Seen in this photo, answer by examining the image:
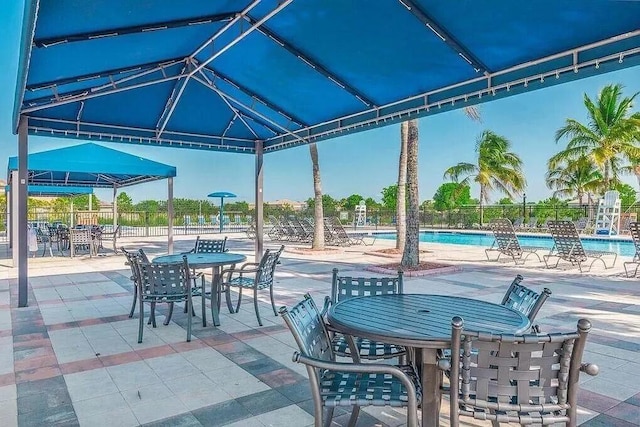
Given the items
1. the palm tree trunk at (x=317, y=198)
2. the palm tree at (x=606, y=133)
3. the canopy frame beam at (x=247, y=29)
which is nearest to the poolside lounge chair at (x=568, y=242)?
the palm tree trunk at (x=317, y=198)

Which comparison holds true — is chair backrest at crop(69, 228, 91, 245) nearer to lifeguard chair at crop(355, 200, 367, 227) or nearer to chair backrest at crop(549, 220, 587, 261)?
chair backrest at crop(549, 220, 587, 261)

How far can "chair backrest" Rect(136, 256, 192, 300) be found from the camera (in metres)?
4.25

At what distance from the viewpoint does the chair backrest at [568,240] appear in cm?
824

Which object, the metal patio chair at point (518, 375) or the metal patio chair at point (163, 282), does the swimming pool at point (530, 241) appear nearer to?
the metal patio chair at point (163, 282)

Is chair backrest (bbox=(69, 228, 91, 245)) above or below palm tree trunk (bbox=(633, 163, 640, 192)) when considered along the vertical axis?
below

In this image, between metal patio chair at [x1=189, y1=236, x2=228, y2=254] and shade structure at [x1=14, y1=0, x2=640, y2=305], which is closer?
shade structure at [x1=14, y1=0, x2=640, y2=305]

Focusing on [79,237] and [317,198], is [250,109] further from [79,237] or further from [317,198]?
[79,237]

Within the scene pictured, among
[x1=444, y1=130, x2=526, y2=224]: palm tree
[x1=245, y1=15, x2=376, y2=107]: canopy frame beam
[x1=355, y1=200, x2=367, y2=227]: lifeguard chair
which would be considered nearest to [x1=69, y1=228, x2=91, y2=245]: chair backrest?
[x1=245, y1=15, x2=376, y2=107]: canopy frame beam

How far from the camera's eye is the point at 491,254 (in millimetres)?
11820

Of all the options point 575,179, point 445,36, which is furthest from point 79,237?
point 575,179

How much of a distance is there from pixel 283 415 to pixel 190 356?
140 centimetres

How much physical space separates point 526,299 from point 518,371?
1.07 meters

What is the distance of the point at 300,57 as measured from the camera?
4988mm

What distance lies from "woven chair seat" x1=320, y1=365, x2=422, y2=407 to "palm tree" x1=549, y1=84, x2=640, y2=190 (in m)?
21.1
